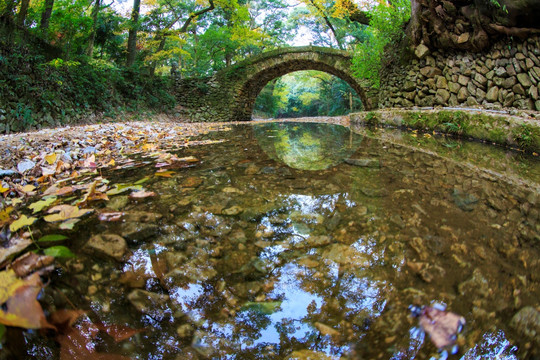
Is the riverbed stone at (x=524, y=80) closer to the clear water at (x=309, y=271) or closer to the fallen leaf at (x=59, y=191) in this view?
the clear water at (x=309, y=271)

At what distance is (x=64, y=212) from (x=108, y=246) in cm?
33

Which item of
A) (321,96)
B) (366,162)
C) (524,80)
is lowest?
(366,162)

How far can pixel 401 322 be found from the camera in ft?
2.03

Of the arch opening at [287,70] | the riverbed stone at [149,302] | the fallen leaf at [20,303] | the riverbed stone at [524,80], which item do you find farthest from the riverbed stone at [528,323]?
the arch opening at [287,70]

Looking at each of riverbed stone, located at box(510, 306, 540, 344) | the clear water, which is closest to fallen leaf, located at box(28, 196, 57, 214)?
the clear water

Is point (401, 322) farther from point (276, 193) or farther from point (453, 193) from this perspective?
point (453, 193)

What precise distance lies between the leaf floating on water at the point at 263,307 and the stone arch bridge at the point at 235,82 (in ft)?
40.6

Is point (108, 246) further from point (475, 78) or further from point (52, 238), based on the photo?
point (475, 78)

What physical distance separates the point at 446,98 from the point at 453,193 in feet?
17.1

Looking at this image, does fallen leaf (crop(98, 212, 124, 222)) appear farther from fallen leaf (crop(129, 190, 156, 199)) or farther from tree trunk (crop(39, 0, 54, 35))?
tree trunk (crop(39, 0, 54, 35))

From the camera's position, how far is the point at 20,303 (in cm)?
55

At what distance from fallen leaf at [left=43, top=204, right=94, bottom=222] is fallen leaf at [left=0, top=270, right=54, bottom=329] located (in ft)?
1.40

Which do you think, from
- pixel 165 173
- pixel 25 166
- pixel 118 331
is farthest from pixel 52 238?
pixel 25 166

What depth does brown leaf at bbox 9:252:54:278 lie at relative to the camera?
651 millimetres
